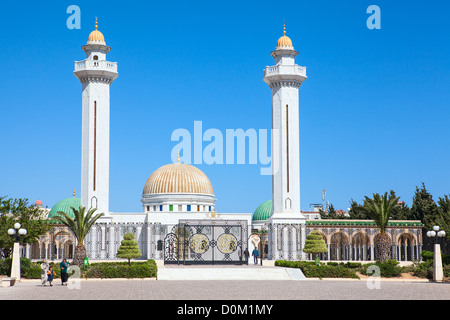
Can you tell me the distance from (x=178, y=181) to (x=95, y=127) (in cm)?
1466

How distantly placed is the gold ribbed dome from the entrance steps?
30992mm

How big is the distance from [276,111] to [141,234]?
54.0ft

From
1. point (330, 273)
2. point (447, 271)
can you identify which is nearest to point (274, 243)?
point (330, 273)

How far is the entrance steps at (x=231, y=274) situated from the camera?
3369 cm

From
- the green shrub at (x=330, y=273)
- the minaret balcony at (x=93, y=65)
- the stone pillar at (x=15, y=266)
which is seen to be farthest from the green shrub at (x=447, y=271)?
the minaret balcony at (x=93, y=65)

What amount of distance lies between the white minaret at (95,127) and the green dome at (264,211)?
27091 millimetres

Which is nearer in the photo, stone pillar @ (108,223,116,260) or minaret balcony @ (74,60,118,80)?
stone pillar @ (108,223,116,260)

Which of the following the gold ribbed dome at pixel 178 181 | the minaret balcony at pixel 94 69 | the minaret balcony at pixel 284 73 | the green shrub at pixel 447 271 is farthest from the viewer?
the gold ribbed dome at pixel 178 181

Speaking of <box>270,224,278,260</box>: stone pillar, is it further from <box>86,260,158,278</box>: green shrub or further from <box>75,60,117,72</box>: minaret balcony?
<box>86,260,158,278</box>: green shrub

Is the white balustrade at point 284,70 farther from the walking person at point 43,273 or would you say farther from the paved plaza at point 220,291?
the walking person at point 43,273

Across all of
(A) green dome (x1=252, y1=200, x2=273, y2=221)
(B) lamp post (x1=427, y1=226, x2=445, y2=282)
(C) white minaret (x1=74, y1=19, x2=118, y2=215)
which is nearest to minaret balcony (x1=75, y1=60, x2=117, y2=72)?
(C) white minaret (x1=74, y1=19, x2=118, y2=215)

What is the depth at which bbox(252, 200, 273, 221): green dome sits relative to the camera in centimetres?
7744

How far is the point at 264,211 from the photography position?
78.2m
